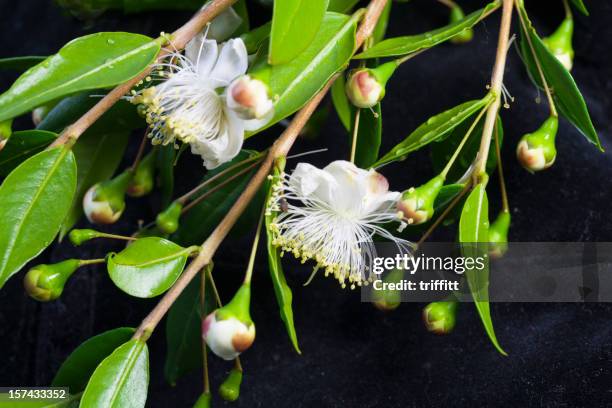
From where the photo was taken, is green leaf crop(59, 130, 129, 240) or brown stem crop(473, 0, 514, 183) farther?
green leaf crop(59, 130, 129, 240)

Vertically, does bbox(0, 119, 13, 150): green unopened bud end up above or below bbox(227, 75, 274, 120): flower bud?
below

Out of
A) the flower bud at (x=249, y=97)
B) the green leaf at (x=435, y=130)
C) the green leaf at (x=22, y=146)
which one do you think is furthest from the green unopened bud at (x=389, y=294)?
the green leaf at (x=22, y=146)

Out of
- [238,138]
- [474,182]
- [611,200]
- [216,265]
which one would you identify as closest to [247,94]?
[238,138]

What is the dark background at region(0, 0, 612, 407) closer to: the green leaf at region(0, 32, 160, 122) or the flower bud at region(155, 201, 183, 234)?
the flower bud at region(155, 201, 183, 234)

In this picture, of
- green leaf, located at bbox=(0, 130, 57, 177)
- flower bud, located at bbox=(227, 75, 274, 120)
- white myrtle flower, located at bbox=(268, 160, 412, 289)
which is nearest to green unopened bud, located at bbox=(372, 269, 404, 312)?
white myrtle flower, located at bbox=(268, 160, 412, 289)

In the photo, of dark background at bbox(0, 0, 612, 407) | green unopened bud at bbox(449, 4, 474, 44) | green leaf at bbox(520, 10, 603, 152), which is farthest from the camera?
green unopened bud at bbox(449, 4, 474, 44)

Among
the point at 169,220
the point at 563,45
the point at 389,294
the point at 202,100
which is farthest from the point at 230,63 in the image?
the point at 563,45

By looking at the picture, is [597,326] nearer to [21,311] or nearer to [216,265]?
[216,265]
